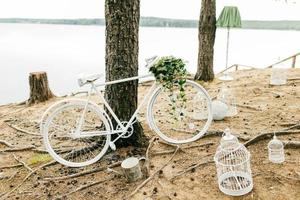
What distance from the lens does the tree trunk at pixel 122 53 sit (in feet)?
12.5

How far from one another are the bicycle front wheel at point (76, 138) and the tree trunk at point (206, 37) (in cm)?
420

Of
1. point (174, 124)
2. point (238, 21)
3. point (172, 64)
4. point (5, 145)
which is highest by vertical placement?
point (238, 21)

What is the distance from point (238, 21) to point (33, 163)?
6871 millimetres

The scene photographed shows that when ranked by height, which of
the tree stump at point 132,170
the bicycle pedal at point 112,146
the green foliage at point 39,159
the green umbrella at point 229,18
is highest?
the green umbrella at point 229,18

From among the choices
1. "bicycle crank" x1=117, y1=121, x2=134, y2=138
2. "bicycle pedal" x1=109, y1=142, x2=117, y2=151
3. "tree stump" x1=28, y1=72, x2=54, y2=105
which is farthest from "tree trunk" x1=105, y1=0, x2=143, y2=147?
"tree stump" x1=28, y1=72, x2=54, y2=105

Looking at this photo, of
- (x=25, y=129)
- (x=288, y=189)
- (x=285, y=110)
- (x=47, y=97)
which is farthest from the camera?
(x=47, y=97)

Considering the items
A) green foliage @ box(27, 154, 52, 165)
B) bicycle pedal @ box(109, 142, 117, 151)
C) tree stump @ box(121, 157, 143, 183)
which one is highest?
bicycle pedal @ box(109, 142, 117, 151)

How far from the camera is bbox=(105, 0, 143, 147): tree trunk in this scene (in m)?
3.81

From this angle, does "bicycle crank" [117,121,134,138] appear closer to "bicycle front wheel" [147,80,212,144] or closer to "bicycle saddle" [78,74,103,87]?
"bicycle front wheel" [147,80,212,144]

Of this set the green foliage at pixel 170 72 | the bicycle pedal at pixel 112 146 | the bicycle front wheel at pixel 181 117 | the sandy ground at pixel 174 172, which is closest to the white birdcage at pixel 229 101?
the sandy ground at pixel 174 172

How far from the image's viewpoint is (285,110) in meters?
Answer: 5.45

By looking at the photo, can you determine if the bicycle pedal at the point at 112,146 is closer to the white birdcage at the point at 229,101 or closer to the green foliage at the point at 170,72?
the green foliage at the point at 170,72

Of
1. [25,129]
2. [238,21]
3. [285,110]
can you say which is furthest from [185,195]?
[238,21]

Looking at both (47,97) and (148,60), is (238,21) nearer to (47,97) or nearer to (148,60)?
(47,97)
